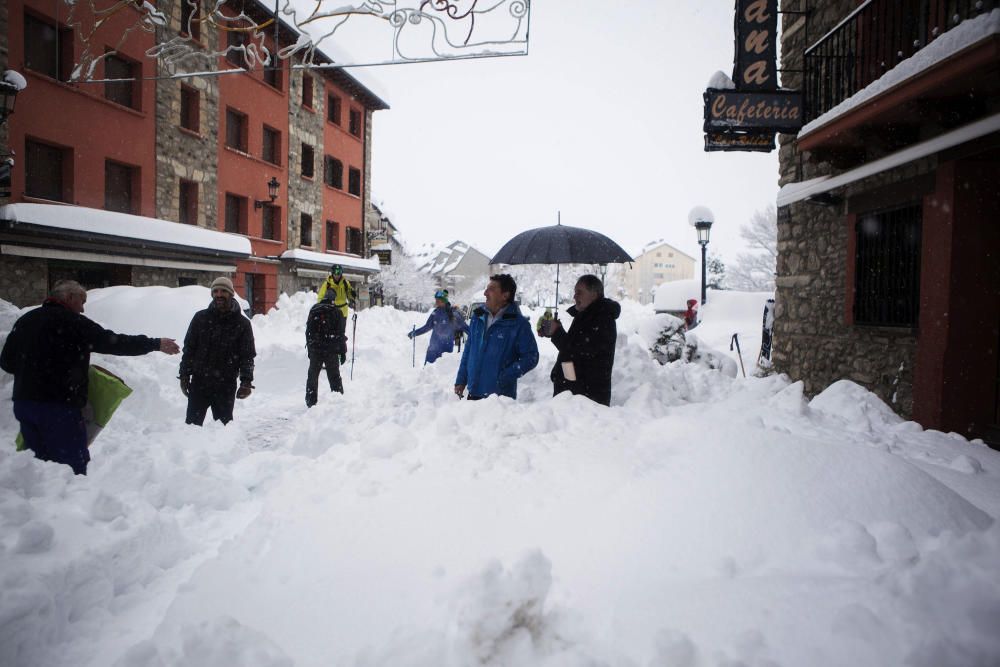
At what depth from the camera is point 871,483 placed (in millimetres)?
2498


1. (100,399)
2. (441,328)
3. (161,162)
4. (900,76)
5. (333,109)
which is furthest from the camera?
(333,109)

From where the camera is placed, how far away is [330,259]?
2306 centimetres

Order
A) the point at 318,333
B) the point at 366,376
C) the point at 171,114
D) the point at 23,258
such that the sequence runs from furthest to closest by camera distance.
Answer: the point at 171,114, the point at 23,258, the point at 366,376, the point at 318,333

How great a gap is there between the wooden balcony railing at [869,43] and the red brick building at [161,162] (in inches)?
286

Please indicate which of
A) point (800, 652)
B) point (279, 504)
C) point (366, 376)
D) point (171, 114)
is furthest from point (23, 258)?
point (800, 652)

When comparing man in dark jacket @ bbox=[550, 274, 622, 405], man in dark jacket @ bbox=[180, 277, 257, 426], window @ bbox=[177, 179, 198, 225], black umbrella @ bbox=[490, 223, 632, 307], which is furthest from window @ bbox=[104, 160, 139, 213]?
man in dark jacket @ bbox=[550, 274, 622, 405]

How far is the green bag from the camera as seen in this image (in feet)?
12.0

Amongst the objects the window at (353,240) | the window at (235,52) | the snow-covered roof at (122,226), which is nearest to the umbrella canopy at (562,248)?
the snow-covered roof at (122,226)

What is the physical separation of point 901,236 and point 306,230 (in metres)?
21.9

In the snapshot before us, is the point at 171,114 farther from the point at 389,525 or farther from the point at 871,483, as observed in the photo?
the point at 871,483

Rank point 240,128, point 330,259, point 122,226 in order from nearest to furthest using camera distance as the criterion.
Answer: point 122,226, point 240,128, point 330,259

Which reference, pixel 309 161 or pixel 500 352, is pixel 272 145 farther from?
pixel 500 352

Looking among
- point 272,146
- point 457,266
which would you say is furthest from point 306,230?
point 457,266

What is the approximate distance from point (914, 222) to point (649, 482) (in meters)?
5.46
